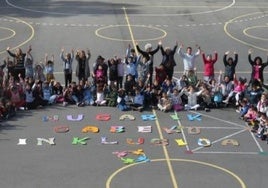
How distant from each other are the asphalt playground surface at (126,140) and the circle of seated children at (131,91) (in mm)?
363

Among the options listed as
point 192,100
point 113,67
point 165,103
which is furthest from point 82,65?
point 192,100

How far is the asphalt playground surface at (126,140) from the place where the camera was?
1594cm

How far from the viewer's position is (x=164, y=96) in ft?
68.4

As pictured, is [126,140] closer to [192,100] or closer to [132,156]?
[132,156]

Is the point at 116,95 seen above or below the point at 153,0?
below

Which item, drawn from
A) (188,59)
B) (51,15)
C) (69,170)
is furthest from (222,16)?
(69,170)

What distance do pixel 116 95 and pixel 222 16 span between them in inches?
576

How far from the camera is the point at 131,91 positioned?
2120 centimetres

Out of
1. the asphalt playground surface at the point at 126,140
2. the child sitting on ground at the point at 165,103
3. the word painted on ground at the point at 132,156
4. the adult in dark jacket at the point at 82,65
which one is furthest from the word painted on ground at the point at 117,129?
the adult in dark jacket at the point at 82,65

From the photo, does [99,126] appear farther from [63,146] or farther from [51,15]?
[51,15]

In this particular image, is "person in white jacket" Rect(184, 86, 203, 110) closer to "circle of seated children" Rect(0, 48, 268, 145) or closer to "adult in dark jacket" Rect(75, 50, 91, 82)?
"circle of seated children" Rect(0, 48, 268, 145)

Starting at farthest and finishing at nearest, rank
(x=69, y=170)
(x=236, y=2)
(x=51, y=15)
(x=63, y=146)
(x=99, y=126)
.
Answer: (x=236, y=2), (x=51, y=15), (x=99, y=126), (x=63, y=146), (x=69, y=170)

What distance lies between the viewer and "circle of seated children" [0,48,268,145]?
20.7 m

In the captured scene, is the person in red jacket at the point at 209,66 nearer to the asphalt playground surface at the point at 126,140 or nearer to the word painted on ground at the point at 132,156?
the asphalt playground surface at the point at 126,140
